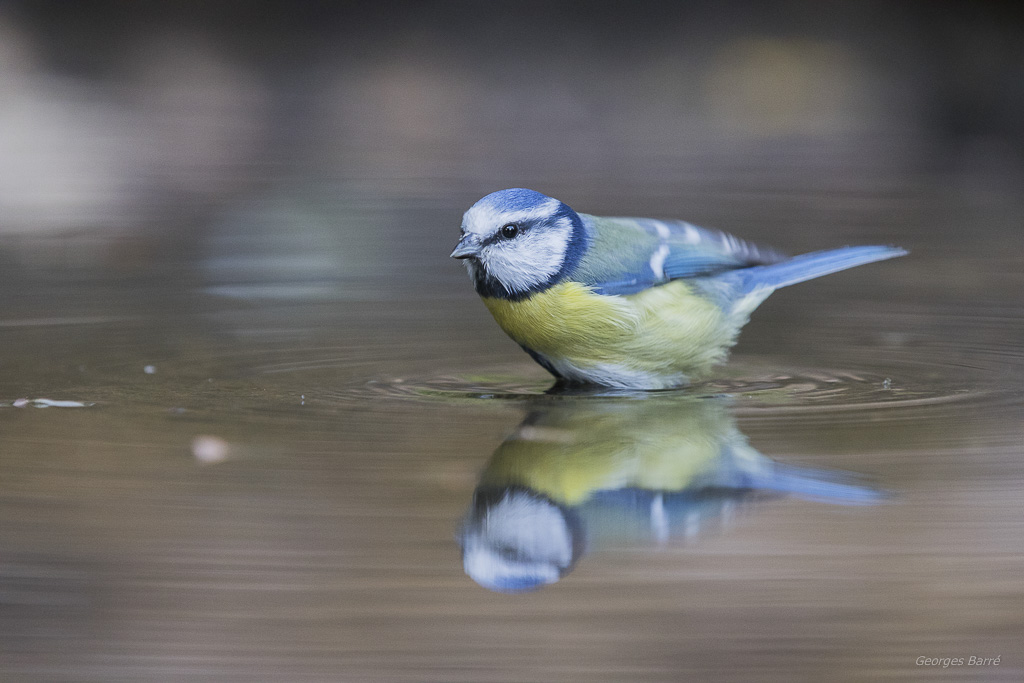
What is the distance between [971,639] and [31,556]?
1279 mm

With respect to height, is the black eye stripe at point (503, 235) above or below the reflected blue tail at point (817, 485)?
above

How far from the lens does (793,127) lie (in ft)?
29.2

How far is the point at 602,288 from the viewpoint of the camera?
286 centimetres

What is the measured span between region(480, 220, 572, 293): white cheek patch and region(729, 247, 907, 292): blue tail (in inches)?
22.4

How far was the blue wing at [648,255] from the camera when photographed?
2877 mm

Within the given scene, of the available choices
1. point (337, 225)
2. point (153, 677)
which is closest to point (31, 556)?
point (153, 677)

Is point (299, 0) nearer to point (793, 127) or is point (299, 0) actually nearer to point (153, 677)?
point (793, 127)

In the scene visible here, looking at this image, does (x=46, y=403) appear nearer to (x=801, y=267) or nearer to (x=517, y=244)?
(x=517, y=244)

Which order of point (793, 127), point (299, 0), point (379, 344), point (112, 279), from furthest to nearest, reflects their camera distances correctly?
point (299, 0) → point (793, 127) → point (112, 279) → point (379, 344)

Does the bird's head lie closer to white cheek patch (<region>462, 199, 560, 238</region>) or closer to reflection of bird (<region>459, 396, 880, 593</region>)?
white cheek patch (<region>462, 199, 560, 238</region>)

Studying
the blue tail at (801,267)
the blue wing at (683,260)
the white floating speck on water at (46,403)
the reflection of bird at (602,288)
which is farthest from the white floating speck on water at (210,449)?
the blue tail at (801,267)

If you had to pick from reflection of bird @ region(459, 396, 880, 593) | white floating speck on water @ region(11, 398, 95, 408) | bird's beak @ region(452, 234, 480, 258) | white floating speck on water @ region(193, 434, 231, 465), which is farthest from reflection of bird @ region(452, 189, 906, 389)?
white floating speck on water @ region(11, 398, 95, 408)

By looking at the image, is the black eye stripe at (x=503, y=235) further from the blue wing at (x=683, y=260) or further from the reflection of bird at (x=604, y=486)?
the reflection of bird at (x=604, y=486)

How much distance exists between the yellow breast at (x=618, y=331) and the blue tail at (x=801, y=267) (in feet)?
0.54
